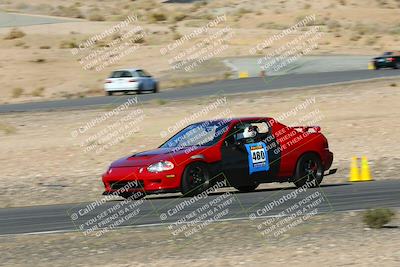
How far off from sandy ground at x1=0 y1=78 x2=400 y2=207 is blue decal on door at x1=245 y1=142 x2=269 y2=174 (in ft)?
12.1

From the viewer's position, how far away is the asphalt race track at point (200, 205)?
1367 centimetres

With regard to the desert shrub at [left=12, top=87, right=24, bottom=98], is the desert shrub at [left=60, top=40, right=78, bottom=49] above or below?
below

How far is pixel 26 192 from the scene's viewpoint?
19.9 meters

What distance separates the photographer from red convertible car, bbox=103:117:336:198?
16141 mm

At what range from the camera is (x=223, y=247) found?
1116cm

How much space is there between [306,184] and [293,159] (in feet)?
1.88

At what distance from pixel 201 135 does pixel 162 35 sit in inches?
1982

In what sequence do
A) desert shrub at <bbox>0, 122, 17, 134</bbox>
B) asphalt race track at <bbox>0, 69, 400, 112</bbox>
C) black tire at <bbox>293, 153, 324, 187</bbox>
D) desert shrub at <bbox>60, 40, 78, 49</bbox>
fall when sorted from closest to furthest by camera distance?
1. black tire at <bbox>293, 153, 324, 187</bbox>
2. desert shrub at <bbox>0, 122, 17, 134</bbox>
3. asphalt race track at <bbox>0, 69, 400, 112</bbox>
4. desert shrub at <bbox>60, 40, 78, 49</bbox>

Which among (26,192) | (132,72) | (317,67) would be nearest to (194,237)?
(26,192)

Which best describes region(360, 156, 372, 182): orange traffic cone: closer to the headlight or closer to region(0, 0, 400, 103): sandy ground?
the headlight

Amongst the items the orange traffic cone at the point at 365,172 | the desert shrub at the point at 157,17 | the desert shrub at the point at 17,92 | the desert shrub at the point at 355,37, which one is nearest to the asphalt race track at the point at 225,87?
the desert shrub at the point at 17,92

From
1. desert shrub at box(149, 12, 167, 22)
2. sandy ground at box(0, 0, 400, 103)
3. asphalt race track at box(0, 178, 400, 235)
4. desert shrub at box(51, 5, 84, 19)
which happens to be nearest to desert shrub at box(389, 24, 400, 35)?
sandy ground at box(0, 0, 400, 103)

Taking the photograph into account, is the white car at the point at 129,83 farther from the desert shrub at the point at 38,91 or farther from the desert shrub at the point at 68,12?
the desert shrub at the point at 68,12

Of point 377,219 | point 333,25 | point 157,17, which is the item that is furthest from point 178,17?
point 377,219
